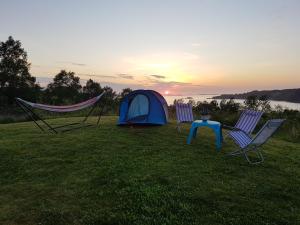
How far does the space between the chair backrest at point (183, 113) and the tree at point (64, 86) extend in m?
27.8

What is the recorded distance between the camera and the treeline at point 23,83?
35.1m

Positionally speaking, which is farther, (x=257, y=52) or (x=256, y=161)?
(x=257, y=52)

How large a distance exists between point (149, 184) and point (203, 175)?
45.3 inches

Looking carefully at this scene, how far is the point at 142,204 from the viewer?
162 inches

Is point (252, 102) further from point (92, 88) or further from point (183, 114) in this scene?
point (92, 88)

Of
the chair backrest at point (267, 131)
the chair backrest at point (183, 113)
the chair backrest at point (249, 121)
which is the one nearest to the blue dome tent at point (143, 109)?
the chair backrest at point (183, 113)

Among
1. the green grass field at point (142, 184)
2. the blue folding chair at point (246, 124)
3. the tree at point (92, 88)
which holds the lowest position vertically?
the green grass field at point (142, 184)

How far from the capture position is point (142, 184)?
4910 mm

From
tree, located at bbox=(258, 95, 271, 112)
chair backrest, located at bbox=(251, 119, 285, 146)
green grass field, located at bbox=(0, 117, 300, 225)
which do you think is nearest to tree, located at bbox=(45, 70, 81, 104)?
tree, located at bbox=(258, 95, 271, 112)

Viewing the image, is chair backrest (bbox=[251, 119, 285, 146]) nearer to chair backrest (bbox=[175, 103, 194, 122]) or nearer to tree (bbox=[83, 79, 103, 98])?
chair backrest (bbox=[175, 103, 194, 122])

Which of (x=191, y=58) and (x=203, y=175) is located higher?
(x=191, y=58)

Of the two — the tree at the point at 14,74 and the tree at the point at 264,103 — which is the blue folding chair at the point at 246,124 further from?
the tree at the point at 14,74

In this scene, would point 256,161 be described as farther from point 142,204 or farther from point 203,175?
point 142,204

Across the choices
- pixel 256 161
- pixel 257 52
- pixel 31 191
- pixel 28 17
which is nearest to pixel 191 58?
pixel 257 52
